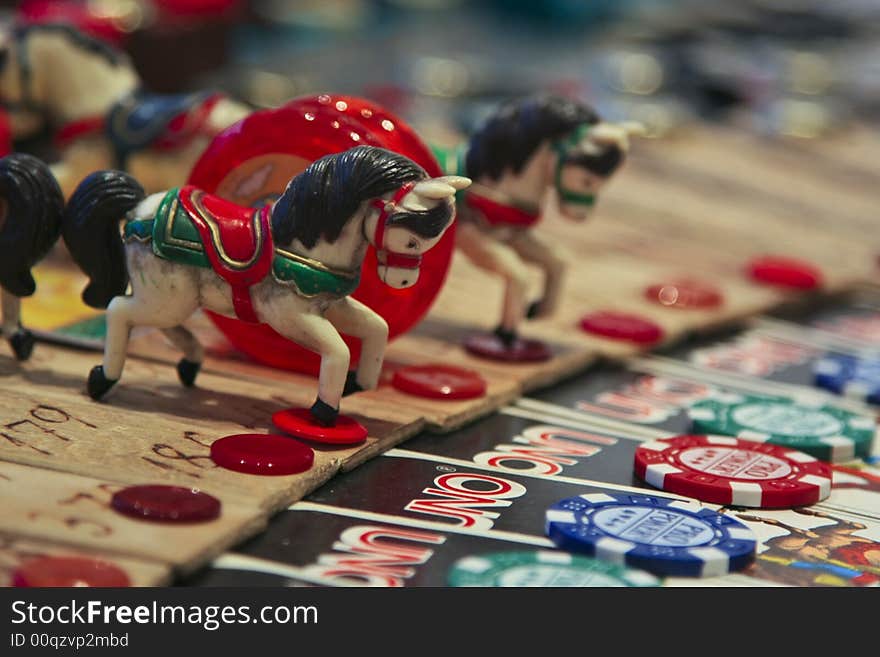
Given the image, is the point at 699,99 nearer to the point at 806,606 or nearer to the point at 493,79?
the point at 493,79

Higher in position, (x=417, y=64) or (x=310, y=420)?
(x=417, y=64)

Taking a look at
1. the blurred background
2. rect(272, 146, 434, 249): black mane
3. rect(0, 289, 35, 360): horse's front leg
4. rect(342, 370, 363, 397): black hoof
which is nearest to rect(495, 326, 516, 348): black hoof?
rect(342, 370, 363, 397): black hoof

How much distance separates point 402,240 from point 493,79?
2.63 m

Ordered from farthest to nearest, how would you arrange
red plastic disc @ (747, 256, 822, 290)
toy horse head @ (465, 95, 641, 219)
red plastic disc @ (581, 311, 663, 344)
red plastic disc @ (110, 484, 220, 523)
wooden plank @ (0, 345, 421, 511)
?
1. red plastic disc @ (747, 256, 822, 290)
2. red plastic disc @ (581, 311, 663, 344)
3. toy horse head @ (465, 95, 641, 219)
4. wooden plank @ (0, 345, 421, 511)
5. red plastic disc @ (110, 484, 220, 523)

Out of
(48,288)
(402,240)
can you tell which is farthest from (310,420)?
(48,288)

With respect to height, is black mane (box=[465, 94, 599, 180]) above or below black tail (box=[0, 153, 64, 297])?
above

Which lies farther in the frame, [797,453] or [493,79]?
[493,79]

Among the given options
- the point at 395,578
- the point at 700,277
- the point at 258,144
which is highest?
the point at 258,144

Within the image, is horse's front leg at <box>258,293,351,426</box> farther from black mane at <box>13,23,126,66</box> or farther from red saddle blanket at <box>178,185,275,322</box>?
black mane at <box>13,23,126,66</box>

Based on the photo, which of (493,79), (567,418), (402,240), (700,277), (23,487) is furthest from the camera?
(493,79)

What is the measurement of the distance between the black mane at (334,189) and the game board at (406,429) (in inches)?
9.0

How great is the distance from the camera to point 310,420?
1.64m

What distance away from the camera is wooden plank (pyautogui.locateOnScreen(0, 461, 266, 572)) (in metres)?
1.31

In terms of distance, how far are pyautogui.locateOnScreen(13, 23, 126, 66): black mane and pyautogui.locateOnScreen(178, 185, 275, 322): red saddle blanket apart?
89 centimetres
